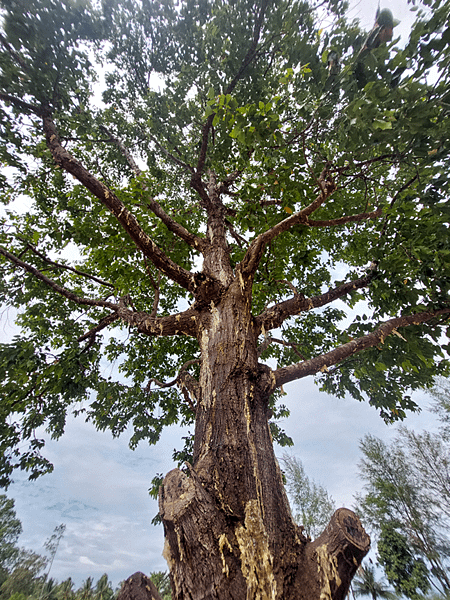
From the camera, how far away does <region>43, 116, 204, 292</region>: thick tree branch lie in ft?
8.77

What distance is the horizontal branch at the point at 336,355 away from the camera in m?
2.47

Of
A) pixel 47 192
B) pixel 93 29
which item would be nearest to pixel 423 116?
pixel 93 29

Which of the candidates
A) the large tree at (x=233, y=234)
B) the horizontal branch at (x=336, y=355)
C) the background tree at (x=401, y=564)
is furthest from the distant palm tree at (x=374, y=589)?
the horizontal branch at (x=336, y=355)

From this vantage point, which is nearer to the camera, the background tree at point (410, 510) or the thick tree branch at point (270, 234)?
the thick tree branch at point (270, 234)

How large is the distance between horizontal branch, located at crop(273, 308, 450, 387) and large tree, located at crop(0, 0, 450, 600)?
23mm

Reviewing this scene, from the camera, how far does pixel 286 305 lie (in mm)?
3277

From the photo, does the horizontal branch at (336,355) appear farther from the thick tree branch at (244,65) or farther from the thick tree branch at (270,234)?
the thick tree branch at (244,65)

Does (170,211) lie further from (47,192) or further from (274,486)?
(274,486)

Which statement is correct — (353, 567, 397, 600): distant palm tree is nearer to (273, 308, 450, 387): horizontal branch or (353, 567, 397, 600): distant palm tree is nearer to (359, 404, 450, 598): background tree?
(359, 404, 450, 598): background tree

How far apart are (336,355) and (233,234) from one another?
4037mm

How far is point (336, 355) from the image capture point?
108 inches

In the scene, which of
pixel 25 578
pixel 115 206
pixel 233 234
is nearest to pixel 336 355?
pixel 115 206

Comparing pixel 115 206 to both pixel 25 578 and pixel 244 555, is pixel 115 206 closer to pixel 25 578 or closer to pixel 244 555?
pixel 244 555

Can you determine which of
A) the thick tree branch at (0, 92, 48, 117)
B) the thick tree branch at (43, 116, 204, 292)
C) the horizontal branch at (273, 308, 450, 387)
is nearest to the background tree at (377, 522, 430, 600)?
the horizontal branch at (273, 308, 450, 387)
